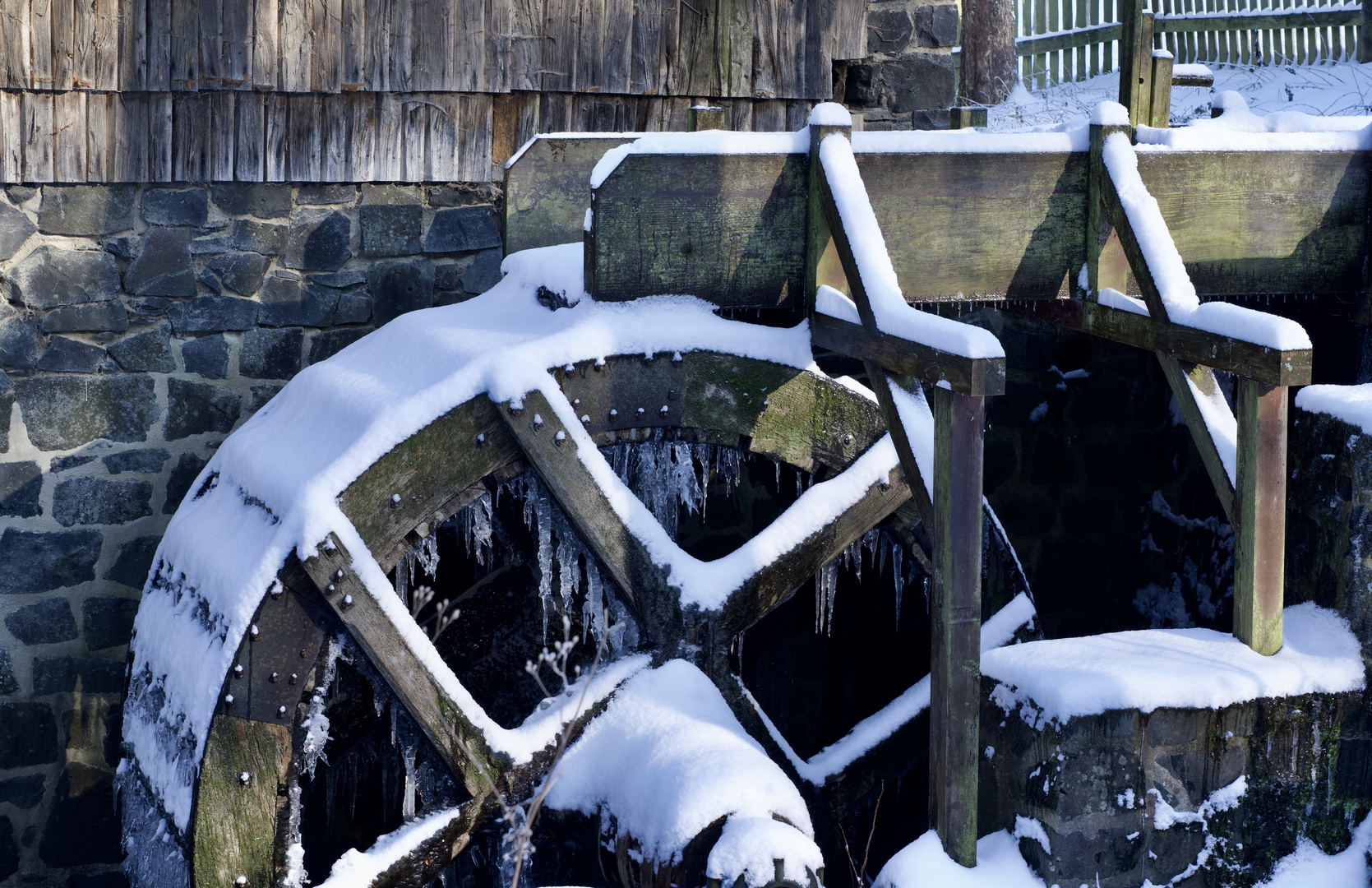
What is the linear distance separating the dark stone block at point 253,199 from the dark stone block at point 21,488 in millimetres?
1034

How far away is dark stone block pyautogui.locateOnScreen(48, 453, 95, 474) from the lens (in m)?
4.21

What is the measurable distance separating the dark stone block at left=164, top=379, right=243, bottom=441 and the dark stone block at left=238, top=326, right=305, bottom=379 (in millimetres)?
113

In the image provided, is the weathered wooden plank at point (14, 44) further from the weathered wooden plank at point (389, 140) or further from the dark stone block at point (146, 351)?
the weathered wooden plank at point (389, 140)

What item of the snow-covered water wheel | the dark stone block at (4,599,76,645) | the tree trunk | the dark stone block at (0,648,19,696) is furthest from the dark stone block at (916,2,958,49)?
the tree trunk

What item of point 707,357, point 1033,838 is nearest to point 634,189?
point 707,357

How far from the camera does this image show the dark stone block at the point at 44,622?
4234mm

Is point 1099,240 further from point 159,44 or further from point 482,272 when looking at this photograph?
point 159,44

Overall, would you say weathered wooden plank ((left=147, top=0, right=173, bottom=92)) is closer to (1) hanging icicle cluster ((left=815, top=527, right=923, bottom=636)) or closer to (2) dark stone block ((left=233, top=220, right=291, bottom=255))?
(2) dark stone block ((left=233, top=220, right=291, bottom=255))

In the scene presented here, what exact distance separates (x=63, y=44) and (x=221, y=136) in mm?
513

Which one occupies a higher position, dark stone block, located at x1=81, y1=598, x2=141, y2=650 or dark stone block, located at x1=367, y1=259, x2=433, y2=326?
dark stone block, located at x1=367, y1=259, x2=433, y2=326

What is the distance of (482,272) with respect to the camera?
183 inches

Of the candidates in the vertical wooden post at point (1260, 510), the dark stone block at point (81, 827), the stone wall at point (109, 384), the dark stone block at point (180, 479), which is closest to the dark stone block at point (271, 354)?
the stone wall at point (109, 384)

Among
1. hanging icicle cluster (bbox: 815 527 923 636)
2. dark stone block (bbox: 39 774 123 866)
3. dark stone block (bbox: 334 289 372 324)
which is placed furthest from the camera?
dark stone block (bbox: 334 289 372 324)

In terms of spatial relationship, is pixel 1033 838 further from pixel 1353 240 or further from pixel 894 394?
pixel 1353 240
